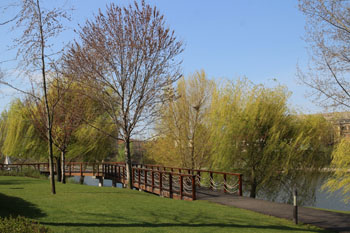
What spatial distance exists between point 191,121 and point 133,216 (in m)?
20.4

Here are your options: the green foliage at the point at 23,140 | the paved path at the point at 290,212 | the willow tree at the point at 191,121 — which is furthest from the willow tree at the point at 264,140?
the green foliage at the point at 23,140

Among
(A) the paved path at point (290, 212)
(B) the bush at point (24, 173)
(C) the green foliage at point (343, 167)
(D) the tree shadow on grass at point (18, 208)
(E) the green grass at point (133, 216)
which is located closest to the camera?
(E) the green grass at point (133, 216)

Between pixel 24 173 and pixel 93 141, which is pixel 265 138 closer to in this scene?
pixel 93 141

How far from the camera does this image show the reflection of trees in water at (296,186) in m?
25.5

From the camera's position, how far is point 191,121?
3030cm

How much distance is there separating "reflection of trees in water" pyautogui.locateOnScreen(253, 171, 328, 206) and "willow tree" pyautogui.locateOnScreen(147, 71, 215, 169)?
6.41 meters

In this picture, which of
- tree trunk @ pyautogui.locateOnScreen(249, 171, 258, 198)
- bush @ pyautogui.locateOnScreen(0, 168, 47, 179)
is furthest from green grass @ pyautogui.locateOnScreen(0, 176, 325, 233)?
bush @ pyautogui.locateOnScreen(0, 168, 47, 179)

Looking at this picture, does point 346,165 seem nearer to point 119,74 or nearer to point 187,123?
point 119,74

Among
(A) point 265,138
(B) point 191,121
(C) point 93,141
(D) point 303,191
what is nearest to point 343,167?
(A) point 265,138

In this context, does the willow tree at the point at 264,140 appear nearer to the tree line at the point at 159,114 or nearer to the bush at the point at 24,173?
the tree line at the point at 159,114

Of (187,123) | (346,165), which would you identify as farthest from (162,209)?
(187,123)

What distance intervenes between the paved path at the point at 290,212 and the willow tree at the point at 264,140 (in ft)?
32.8

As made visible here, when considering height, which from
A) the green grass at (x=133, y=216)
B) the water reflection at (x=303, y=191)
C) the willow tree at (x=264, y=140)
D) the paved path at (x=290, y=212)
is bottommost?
the water reflection at (x=303, y=191)

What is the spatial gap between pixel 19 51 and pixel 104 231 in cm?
805
